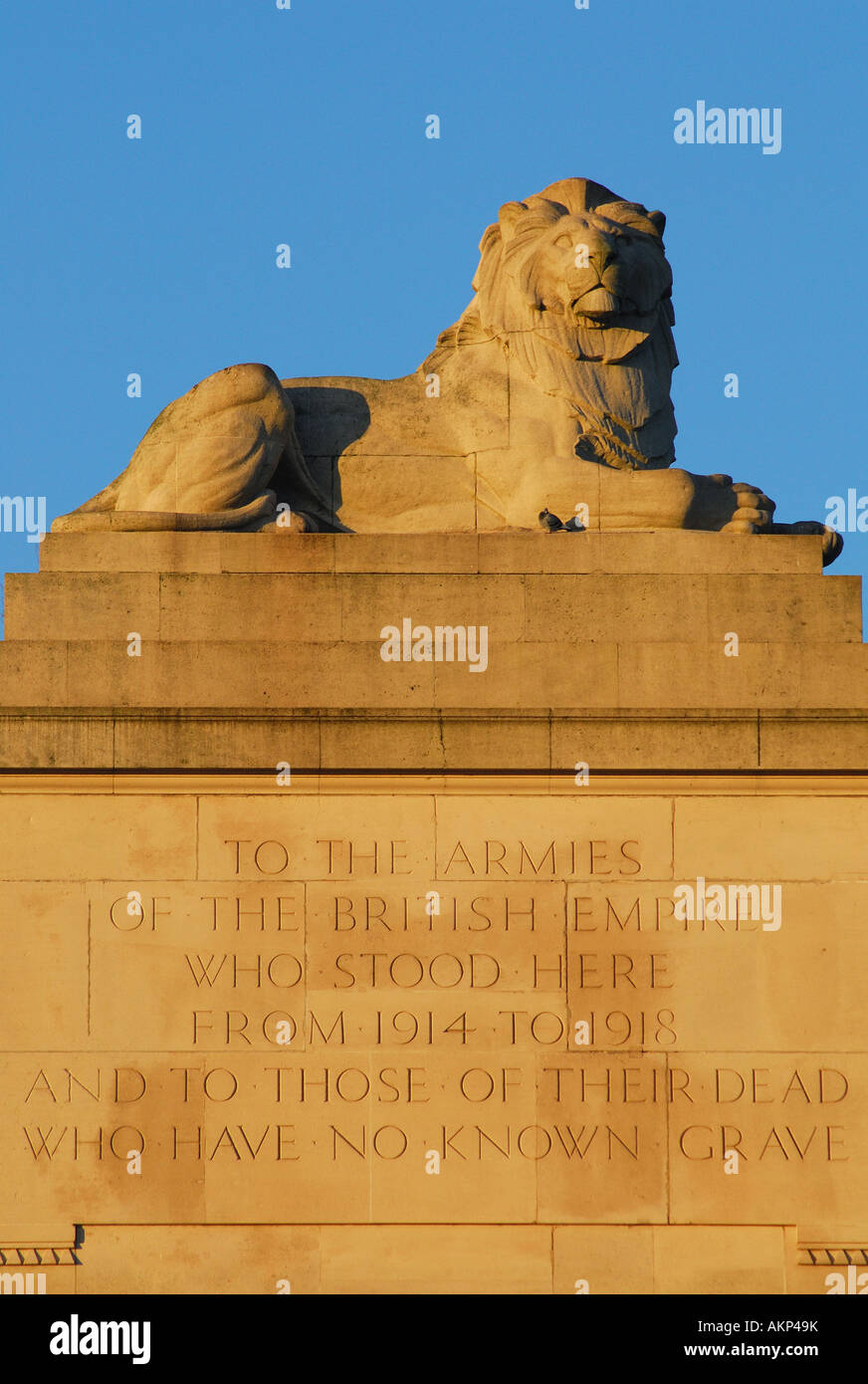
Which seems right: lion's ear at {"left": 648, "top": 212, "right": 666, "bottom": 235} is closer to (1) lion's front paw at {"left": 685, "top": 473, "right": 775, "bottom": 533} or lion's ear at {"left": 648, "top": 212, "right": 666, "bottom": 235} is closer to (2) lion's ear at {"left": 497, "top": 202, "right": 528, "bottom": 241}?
(2) lion's ear at {"left": 497, "top": 202, "right": 528, "bottom": 241}

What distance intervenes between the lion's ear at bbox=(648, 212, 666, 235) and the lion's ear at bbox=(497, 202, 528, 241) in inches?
40.4

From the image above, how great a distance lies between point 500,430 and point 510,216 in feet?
6.52

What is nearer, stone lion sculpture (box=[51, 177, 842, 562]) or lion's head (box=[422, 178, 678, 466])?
stone lion sculpture (box=[51, 177, 842, 562])

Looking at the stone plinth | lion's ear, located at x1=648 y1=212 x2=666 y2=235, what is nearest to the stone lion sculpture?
lion's ear, located at x1=648 y1=212 x2=666 y2=235

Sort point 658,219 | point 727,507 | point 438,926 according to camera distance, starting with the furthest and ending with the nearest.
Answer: point 658,219
point 727,507
point 438,926

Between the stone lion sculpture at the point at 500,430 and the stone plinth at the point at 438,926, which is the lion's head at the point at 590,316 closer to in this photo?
the stone lion sculpture at the point at 500,430

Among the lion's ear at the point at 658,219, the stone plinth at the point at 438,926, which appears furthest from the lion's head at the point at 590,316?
the stone plinth at the point at 438,926

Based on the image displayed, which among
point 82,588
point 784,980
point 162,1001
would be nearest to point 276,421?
point 82,588

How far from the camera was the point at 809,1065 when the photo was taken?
1586 centimetres

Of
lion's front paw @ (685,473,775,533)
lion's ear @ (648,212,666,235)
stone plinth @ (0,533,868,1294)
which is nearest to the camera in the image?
stone plinth @ (0,533,868,1294)

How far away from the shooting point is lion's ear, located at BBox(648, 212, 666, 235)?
18562mm

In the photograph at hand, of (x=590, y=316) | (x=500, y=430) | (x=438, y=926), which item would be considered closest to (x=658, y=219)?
(x=590, y=316)

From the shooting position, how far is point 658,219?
61.1 feet

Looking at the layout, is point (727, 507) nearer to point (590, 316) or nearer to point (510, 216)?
point (590, 316)
